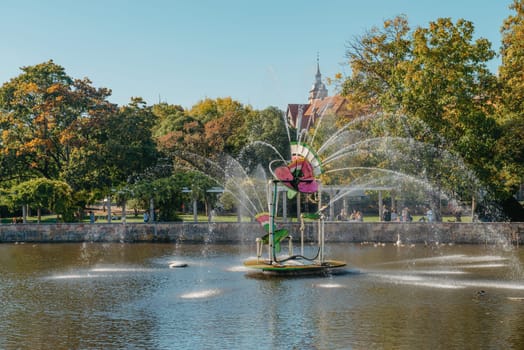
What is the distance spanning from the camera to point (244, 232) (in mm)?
51094

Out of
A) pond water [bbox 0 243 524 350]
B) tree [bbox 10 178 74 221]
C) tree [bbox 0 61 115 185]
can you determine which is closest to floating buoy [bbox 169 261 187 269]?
pond water [bbox 0 243 524 350]

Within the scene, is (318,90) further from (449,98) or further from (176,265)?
(176,265)

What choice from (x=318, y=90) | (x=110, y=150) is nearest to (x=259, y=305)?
(x=110, y=150)

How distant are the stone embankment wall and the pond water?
21.6ft

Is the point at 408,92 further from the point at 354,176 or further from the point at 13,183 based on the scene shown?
the point at 13,183

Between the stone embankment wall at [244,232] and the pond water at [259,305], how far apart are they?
21.6 ft

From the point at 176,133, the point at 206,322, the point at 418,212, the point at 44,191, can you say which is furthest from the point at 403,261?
the point at 176,133

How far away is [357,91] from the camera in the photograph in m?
53.3

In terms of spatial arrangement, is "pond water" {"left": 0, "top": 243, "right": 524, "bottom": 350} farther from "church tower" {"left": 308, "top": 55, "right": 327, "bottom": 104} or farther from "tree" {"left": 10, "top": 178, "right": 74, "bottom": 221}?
"church tower" {"left": 308, "top": 55, "right": 327, "bottom": 104}

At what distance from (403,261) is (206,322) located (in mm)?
18096

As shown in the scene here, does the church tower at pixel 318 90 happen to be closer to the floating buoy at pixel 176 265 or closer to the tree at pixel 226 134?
the tree at pixel 226 134

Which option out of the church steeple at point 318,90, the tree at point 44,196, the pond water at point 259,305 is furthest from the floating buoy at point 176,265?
the church steeple at point 318,90

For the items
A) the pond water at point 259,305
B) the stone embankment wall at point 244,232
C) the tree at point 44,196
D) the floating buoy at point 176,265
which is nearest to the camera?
the pond water at point 259,305

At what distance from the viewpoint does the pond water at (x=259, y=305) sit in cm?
2003
